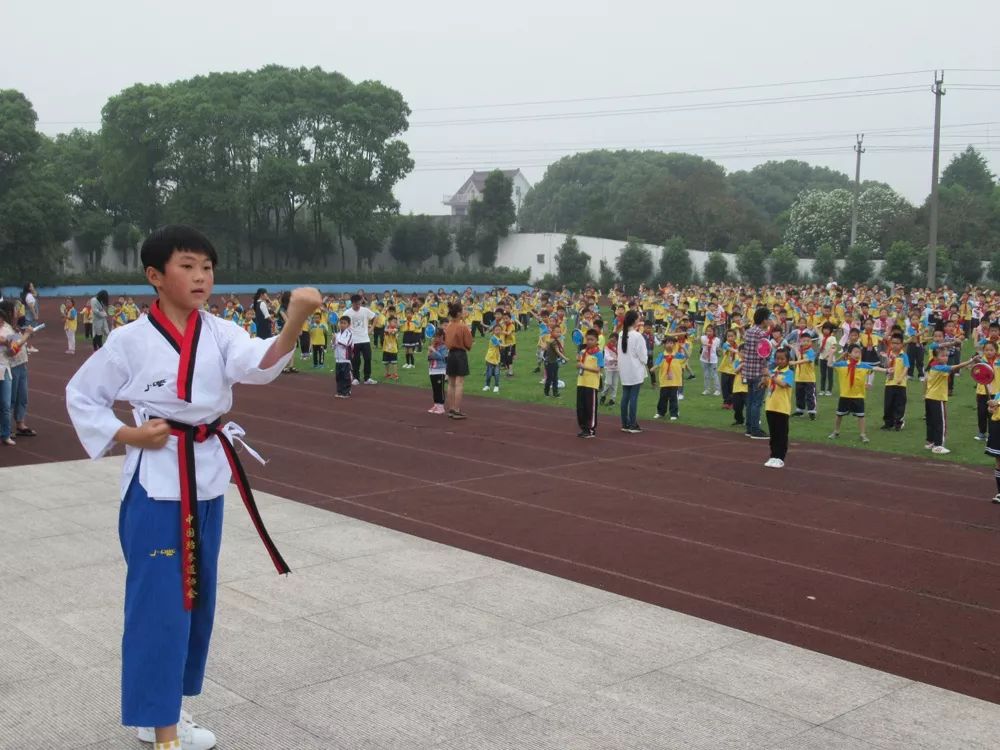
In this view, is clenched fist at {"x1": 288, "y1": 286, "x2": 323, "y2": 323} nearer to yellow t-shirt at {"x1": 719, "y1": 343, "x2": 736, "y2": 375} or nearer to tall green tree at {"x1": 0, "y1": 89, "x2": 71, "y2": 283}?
yellow t-shirt at {"x1": 719, "y1": 343, "x2": 736, "y2": 375}

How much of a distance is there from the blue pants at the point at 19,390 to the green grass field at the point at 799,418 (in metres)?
6.97

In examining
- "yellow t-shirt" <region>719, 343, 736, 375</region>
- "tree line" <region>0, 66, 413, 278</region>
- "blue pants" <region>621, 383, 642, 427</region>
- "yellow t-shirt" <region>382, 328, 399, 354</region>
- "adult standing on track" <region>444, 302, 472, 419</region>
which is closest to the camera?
"blue pants" <region>621, 383, 642, 427</region>

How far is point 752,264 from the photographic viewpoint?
189 feet

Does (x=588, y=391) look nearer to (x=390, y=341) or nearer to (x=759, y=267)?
(x=390, y=341)

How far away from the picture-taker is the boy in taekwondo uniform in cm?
397

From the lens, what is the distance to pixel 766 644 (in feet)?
19.2

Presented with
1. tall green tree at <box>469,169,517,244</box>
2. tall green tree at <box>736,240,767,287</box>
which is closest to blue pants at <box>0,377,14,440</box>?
tall green tree at <box>736,240,767,287</box>

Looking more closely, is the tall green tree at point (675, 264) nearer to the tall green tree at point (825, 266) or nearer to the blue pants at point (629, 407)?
the tall green tree at point (825, 266)

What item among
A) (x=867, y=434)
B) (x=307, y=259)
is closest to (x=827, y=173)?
(x=307, y=259)

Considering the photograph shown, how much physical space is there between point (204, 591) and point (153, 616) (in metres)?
0.25

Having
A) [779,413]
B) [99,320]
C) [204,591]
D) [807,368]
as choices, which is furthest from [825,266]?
[204,591]

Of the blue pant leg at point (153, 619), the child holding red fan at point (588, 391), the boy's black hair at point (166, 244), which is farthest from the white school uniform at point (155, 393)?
the child holding red fan at point (588, 391)

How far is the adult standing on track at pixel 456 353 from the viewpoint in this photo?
16.3 metres

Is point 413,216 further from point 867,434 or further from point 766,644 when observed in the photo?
point 766,644
